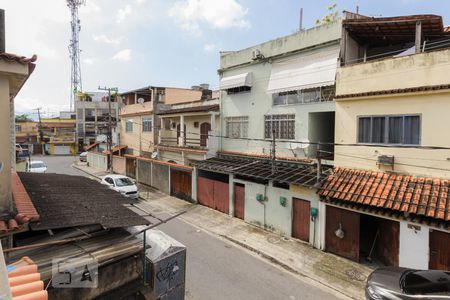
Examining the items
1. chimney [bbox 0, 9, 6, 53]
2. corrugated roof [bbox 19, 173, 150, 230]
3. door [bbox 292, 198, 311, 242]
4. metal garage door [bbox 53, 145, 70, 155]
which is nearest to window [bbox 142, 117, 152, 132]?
door [bbox 292, 198, 311, 242]

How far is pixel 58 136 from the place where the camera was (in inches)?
2302

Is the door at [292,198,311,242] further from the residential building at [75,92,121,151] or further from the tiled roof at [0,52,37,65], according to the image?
the residential building at [75,92,121,151]

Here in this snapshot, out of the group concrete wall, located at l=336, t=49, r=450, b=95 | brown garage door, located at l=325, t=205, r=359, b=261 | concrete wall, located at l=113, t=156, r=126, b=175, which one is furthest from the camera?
concrete wall, located at l=113, t=156, r=126, b=175

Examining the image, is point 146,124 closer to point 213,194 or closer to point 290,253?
point 213,194

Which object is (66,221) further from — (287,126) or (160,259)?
(287,126)

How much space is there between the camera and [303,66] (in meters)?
15.0

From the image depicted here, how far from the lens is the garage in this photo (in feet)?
57.4

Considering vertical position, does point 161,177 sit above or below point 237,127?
below

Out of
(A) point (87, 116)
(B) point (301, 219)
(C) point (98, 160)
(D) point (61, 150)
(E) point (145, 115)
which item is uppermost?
(A) point (87, 116)

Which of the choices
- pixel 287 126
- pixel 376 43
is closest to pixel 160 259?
pixel 287 126

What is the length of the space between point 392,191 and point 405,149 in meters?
1.80

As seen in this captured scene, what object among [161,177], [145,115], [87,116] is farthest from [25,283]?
[87,116]

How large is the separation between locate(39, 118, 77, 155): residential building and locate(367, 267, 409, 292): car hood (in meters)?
61.4

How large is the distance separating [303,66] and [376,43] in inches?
140
